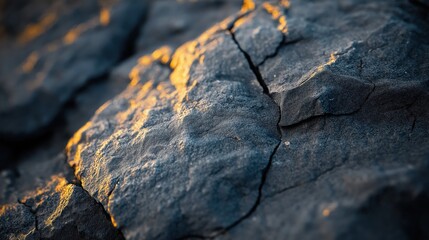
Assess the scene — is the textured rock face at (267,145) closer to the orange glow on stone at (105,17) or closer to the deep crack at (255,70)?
the deep crack at (255,70)

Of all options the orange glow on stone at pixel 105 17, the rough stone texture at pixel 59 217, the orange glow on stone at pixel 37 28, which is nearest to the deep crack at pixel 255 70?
the rough stone texture at pixel 59 217

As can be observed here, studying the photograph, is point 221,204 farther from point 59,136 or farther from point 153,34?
point 153,34

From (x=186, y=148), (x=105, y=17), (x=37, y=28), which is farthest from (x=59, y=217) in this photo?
(x=37, y=28)

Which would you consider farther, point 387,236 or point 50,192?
point 50,192

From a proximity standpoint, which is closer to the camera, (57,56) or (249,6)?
(249,6)

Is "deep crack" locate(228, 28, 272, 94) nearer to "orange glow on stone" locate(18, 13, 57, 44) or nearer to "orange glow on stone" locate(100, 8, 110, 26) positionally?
"orange glow on stone" locate(100, 8, 110, 26)

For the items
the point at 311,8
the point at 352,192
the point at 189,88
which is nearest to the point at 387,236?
the point at 352,192

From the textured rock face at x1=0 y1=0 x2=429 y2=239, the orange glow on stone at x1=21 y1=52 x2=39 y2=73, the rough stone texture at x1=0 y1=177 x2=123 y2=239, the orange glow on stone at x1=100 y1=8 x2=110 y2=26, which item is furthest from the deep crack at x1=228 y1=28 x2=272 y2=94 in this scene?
the orange glow on stone at x1=21 y1=52 x2=39 y2=73

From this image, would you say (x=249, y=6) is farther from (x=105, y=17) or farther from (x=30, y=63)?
(x=30, y=63)
